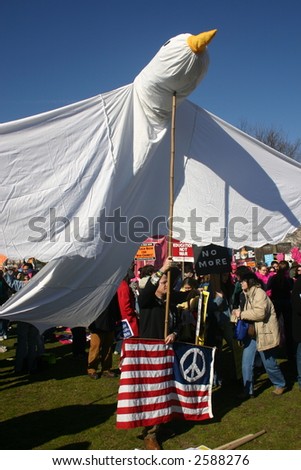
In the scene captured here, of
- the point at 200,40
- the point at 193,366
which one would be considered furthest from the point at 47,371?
the point at 200,40

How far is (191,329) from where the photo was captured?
705 cm

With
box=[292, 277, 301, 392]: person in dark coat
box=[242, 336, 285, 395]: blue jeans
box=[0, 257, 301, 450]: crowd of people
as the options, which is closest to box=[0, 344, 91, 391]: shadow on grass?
box=[0, 257, 301, 450]: crowd of people

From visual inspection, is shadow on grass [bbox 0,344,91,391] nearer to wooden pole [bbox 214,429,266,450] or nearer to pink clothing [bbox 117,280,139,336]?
pink clothing [bbox 117,280,139,336]

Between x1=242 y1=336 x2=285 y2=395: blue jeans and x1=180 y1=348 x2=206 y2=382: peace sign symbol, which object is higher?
x1=180 y1=348 x2=206 y2=382: peace sign symbol

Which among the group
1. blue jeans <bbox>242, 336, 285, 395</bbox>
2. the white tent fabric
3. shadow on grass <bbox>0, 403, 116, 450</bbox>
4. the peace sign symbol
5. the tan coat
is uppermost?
the white tent fabric

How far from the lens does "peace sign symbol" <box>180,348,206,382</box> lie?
5.05 m

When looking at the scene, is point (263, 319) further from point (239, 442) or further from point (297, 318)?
point (239, 442)

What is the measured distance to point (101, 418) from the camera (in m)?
5.75

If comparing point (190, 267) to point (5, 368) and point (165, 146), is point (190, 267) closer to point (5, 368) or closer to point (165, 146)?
point (5, 368)

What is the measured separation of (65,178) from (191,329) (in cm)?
412

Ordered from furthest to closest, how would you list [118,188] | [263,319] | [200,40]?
[263,319] < [118,188] < [200,40]

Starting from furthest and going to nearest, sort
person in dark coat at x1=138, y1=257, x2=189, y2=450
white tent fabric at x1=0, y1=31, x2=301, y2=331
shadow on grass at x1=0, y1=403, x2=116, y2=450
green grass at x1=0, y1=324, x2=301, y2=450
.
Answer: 1. shadow on grass at x1=0, y1=403, x2=116, y2=450
2. green grass at x1=0, y1=324, x2=301, y2=450
3. person in dark coat at x1=138, y1=257, x2=189, y2=450
4. white tent fabric at x1=0, y1=31, x2=301, y2=331

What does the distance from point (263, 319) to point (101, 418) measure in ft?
8.90

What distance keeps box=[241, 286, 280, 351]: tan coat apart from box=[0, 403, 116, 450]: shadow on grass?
2379 millimetres
